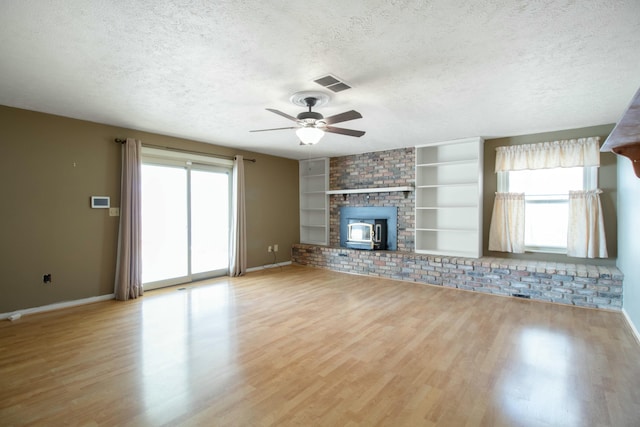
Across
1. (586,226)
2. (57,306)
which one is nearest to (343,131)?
(586,226)

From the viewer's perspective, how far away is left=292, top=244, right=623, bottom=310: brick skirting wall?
4066 mm

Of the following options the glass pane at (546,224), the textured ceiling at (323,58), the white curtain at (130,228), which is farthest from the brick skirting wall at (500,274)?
the white curtain at (130,228)

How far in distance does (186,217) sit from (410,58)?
4440mm

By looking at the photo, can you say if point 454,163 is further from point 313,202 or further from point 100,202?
point 100,202

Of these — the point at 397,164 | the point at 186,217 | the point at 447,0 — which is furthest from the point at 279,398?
the point at 397,164

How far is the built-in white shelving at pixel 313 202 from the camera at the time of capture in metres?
7.55

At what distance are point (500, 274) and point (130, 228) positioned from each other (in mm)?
5588

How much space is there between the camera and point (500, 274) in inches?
187

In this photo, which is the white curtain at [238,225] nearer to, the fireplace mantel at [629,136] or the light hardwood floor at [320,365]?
the light hardwood floor at [320,365]

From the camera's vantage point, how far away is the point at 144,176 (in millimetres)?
4945

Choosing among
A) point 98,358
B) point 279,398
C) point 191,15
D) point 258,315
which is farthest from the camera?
point 258,315

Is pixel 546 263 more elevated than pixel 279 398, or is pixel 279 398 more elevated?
pixel 546 263

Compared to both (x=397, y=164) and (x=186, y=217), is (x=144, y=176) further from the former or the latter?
(x=397, y=164)

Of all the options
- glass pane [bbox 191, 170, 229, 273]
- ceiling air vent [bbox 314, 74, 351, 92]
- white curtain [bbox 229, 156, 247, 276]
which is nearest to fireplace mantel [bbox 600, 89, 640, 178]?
ceiling air vent [bbox 314, 74, 351, 92]
